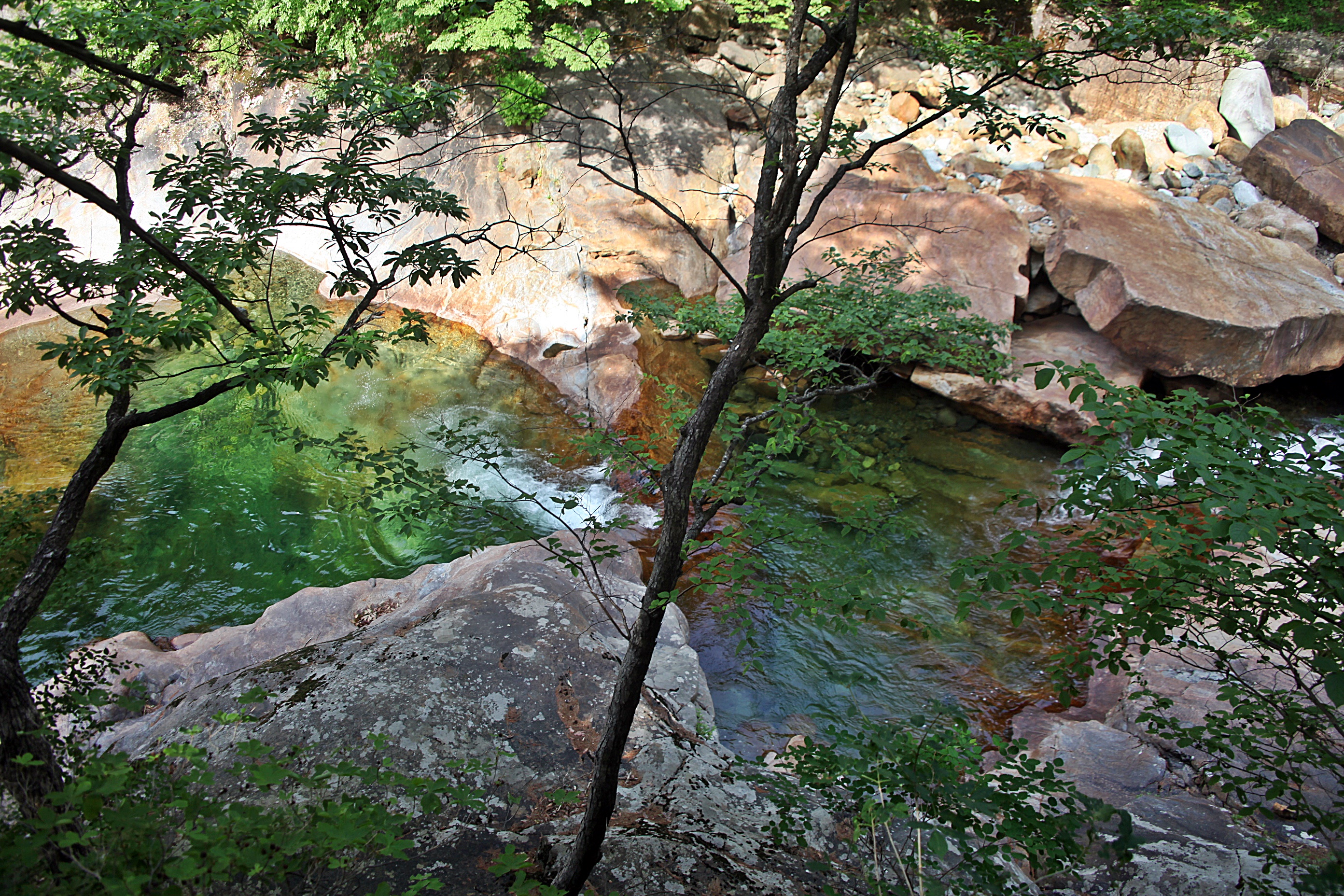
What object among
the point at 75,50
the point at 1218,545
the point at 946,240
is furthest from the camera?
the point at 946,240

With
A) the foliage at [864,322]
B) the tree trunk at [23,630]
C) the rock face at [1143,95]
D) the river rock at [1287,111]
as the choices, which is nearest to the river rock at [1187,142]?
the rock face at [1143,95]

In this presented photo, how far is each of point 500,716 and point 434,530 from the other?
393 centimetres

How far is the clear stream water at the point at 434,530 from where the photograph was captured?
5.89m

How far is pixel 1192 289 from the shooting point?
9.07 metres

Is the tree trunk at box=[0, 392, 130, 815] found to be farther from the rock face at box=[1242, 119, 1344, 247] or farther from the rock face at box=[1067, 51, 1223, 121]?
the rock face at box=[1067, 51, 1223, 121]

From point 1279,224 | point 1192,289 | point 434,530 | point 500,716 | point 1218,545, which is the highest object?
point 1279,224

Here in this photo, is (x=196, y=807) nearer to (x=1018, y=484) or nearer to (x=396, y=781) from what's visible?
(x=396, y=781)

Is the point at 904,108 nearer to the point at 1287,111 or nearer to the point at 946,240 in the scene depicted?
the point at 946,240

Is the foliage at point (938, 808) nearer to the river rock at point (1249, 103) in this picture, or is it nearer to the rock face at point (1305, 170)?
the rock face at point (1305, 170)

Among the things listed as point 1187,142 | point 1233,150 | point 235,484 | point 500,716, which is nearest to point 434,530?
point 235,484

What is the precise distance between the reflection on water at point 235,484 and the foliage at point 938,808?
198 inches

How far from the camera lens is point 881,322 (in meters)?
6.44

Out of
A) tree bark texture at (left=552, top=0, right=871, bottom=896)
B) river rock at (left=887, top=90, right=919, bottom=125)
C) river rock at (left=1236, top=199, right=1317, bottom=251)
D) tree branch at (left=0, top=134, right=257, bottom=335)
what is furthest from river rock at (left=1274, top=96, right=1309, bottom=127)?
tree branch at (left=0, top=134, right=257, bottom=335)

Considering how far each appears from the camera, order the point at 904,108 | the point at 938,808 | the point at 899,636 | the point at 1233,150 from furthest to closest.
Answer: the point at 904,108
the point at 1233,150
the point at 899,636
the point at 938,808
